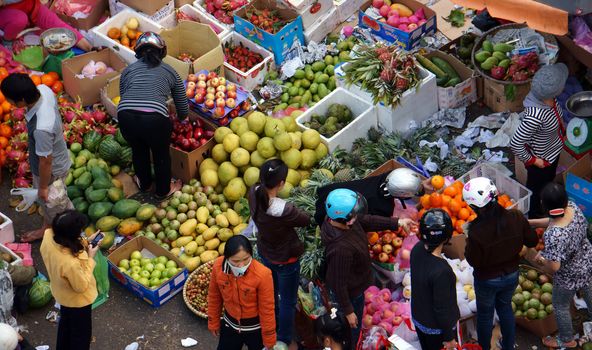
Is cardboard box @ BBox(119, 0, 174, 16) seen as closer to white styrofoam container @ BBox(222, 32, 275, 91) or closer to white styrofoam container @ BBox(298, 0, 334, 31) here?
white styrofoam container @ BBox(222, 32, 275, 91)

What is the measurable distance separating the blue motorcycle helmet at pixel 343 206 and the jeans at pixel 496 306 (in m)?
1.01

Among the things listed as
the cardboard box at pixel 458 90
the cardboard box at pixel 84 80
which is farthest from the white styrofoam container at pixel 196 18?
the cardboard box at pixel 458 90

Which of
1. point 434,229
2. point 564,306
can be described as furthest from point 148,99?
point 564,306

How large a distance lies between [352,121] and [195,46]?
2097mm

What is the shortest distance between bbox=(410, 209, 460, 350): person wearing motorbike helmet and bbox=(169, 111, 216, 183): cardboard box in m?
3.12

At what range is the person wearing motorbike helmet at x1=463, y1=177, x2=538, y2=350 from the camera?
5.37m

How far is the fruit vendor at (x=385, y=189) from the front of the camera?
21.2 feet

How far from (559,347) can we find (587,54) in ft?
9.16

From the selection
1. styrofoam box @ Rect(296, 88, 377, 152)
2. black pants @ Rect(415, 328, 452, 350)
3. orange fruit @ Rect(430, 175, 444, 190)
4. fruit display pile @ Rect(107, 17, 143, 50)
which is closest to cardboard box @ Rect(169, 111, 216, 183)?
styrofoam box @ Rect(296, 88, 377, 152)

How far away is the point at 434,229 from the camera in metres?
5.14

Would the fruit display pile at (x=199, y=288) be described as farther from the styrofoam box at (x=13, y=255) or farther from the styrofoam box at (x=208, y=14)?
the styrofoam box at (x=208, y=14)

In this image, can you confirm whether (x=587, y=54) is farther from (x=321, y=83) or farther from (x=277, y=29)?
(x=277, y=29)

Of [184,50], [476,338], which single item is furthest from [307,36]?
[476,338]

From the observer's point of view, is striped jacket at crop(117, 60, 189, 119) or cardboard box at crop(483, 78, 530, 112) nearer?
striped jacket at crop(117, 60, 189, 119)
